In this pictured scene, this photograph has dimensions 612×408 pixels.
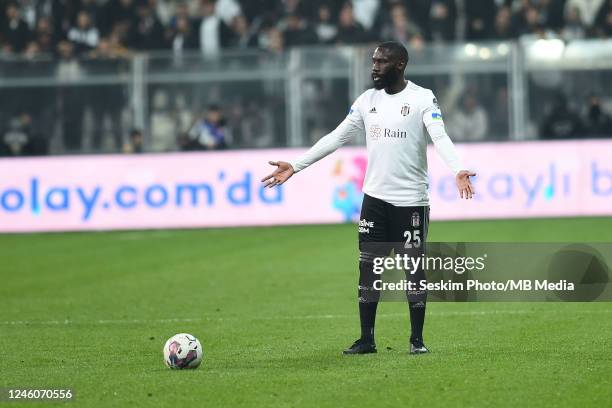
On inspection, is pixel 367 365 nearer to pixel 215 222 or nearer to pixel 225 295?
pixel 225 295

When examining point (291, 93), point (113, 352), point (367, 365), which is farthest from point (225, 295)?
point (291, 93)

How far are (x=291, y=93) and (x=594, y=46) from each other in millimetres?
5275

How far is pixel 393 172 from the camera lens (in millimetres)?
9688

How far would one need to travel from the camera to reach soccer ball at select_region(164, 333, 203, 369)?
9.09 m

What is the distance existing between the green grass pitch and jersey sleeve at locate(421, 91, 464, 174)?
4.48 ft

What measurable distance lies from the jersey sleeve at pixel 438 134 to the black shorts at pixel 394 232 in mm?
503

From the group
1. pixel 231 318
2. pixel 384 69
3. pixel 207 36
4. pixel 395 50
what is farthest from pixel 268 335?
pixel 207 36

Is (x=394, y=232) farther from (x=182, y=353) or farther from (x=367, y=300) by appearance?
(x=182, y=353)

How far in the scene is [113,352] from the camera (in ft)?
33.7

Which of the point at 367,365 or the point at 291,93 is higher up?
the point at 291,93

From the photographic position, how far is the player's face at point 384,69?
955 cm

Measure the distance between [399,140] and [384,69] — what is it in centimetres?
50

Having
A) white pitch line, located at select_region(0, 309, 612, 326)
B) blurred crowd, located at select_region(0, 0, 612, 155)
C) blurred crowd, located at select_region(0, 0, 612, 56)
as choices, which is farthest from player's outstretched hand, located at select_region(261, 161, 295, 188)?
blurred crowd, located at select_region(0, 0, 612, 56)

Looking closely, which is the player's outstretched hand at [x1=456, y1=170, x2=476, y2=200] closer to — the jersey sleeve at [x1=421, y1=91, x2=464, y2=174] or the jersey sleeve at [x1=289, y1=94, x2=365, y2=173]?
the jersey sleeve at [x1=421, y1=91, x2=464, y2=174]
